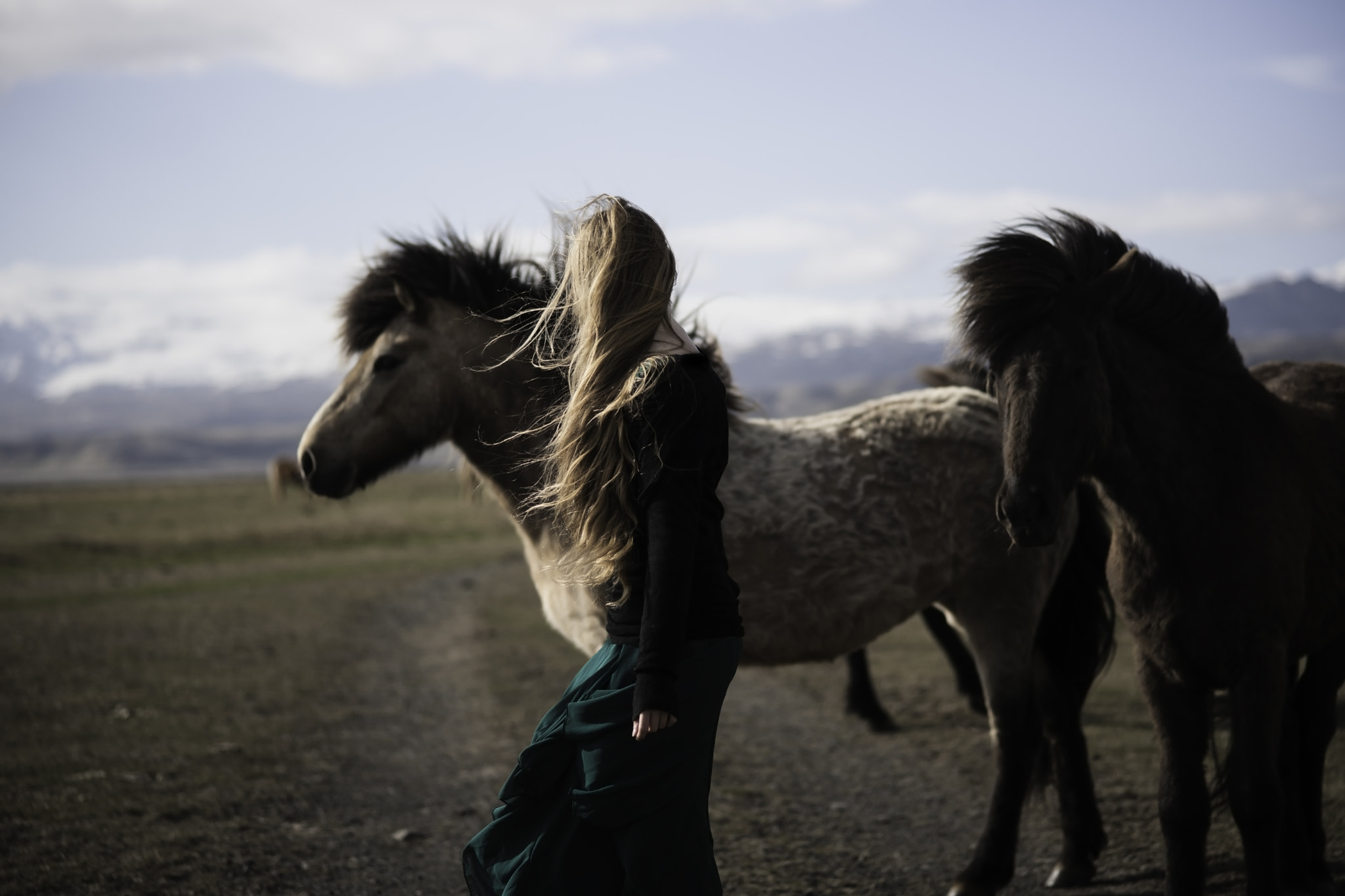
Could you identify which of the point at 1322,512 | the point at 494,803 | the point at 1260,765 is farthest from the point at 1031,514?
the point at 494,803

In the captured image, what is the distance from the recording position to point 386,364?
4.76m

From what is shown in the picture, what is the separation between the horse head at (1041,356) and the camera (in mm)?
3492

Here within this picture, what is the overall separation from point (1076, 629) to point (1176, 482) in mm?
1726

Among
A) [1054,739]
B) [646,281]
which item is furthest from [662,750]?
[1054,739]

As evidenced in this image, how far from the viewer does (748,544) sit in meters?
4.72

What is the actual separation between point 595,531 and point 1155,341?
263cm

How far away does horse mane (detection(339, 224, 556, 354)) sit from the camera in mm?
4820

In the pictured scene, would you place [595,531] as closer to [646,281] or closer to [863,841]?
[646,281]

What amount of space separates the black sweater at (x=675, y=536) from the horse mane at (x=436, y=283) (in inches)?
91.2

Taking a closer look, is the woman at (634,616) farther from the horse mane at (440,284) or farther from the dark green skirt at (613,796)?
the horse mane at (440,284)

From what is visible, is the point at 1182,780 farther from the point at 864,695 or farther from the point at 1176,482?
the point at 864,695

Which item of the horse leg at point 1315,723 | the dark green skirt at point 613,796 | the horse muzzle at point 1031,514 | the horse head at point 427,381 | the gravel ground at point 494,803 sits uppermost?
the horse head at point 427,381

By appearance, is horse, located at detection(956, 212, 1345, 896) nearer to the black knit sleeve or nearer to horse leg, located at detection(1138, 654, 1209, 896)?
horse leg, located at detection(1138, 654, 1209, 896)

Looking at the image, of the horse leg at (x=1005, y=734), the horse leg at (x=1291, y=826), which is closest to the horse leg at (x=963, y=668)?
the horse leg at (x=1005, y=734)
